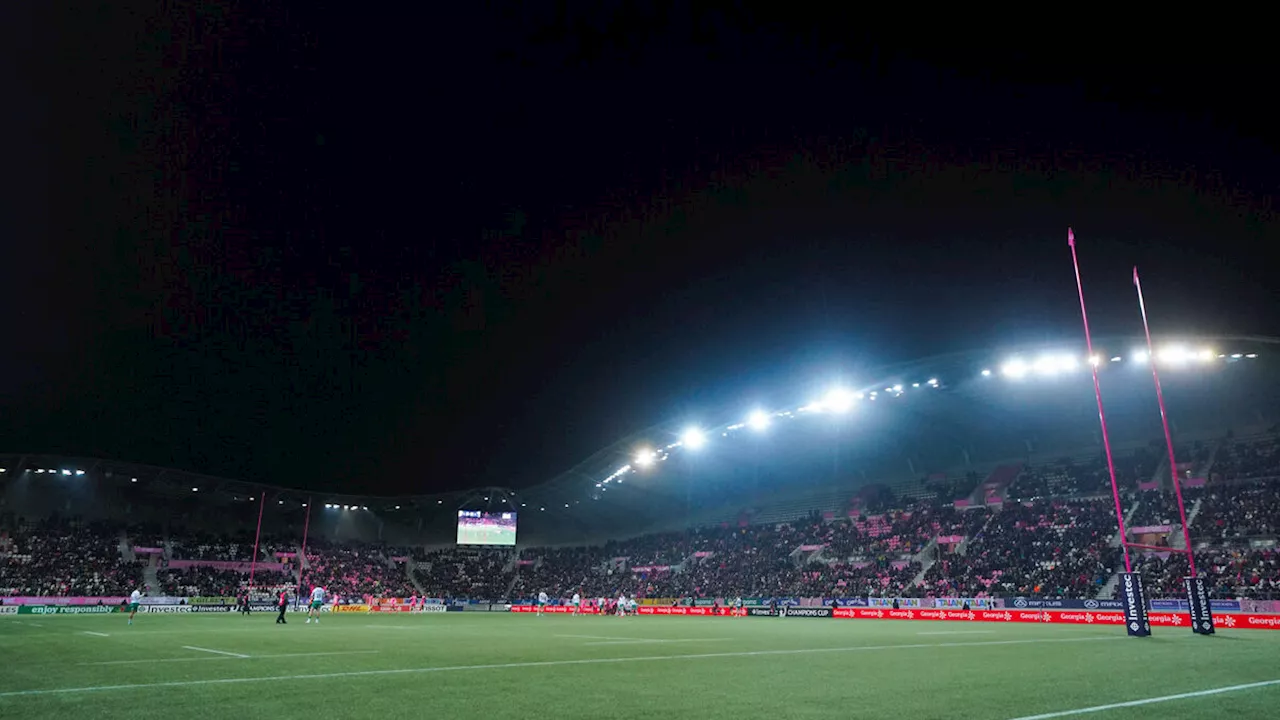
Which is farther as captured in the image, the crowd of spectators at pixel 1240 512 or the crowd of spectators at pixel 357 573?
the crowd of spectators at pixel 357 573

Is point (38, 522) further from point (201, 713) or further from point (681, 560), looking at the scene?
point (201, 713)

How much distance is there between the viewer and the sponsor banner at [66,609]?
130 feet

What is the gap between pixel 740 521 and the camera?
61281 millimetres

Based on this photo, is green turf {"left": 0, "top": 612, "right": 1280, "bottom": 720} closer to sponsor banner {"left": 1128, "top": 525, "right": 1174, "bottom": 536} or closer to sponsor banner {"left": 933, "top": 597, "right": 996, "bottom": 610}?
sponsor banner {"left": 933, "top": 597, "right": 996, "bottom": 610}

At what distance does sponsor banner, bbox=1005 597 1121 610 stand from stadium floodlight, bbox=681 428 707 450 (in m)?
23.2

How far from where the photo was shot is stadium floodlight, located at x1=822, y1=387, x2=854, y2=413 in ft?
141

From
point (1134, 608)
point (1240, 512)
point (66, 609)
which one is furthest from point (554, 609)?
point (1134, 608)

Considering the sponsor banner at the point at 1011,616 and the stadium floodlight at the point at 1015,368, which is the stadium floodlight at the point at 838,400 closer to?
the stadium floodlight at the point at 1015,368

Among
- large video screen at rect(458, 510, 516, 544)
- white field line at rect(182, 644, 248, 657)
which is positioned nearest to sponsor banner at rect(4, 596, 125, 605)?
large video screen at rect(458, 510, 516, 544)

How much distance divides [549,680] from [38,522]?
58.5 m

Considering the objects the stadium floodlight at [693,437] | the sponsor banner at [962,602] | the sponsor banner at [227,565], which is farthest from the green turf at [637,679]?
the sponsor banner at [227,565]

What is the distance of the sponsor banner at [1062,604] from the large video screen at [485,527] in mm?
42097

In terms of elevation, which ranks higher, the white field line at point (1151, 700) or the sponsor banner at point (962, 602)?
the white field line at point (1151, 700)

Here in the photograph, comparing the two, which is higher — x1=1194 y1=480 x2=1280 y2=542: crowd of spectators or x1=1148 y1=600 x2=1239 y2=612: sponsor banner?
x1=1194 y1=480 x2=1280 y2=542: crowd of spectators
